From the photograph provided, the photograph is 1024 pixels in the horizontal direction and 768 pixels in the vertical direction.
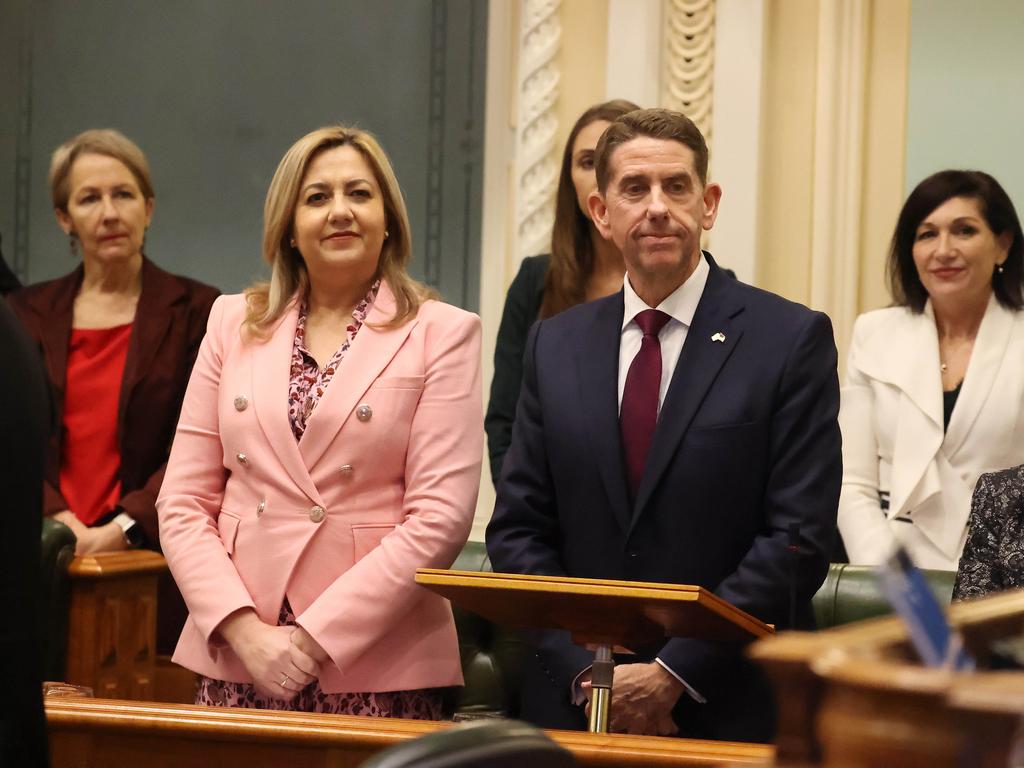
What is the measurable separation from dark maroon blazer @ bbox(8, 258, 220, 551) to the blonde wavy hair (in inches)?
38.9

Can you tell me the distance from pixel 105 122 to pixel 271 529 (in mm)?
3813

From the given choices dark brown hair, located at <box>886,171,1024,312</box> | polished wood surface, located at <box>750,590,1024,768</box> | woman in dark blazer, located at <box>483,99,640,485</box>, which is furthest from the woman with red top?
polished wood surface, located at <box>750,590,1024,768</box>

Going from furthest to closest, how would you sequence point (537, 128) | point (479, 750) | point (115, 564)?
point (537, 128), point (115, 564), point (479, 750)

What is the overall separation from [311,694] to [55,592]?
1.04 metres

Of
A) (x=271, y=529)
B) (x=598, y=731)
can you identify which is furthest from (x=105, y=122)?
(x=598, y=731)

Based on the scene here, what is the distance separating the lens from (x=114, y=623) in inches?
160

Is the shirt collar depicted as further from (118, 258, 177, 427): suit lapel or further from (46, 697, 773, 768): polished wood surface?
(118, 258, 177, 427): suit lapel

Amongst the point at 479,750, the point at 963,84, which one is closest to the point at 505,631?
the point at 479,750

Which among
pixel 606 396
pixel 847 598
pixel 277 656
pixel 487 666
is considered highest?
pixel 606 396

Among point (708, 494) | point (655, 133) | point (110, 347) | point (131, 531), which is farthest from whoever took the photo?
point (110, 347)

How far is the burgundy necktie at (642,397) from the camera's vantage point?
10.3 ft

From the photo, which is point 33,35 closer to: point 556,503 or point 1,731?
point 556,503

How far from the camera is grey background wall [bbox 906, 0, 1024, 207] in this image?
17.9ft

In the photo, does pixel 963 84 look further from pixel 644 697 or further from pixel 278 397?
pixel 644 697
